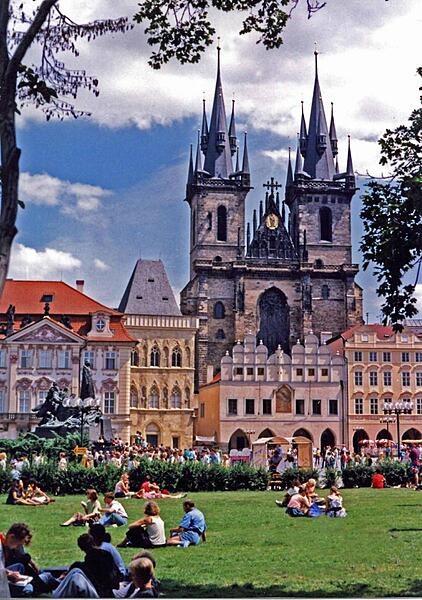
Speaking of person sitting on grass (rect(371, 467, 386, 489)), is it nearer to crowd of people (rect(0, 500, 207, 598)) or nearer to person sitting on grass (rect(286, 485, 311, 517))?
person sitting on grass (rect(286, 485, 311, 517))

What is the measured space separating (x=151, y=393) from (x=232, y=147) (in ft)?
83.5

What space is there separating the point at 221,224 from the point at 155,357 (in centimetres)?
1658

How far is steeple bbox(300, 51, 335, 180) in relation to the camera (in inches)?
2817

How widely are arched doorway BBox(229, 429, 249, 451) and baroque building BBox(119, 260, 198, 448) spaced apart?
252 centimetres

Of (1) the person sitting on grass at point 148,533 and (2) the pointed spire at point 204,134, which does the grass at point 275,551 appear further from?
(2) the pointed spire at point 204,134

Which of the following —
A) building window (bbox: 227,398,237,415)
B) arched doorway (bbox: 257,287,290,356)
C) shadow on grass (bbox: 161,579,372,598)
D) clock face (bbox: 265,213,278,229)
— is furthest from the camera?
clock face (bbox: 265,213,278,229)

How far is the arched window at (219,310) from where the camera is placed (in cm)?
6397

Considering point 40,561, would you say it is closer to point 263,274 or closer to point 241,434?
point 241,434

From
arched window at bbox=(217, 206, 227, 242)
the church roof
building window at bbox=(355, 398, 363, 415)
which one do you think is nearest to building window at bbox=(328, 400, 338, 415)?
building window at bbox=(355, 398, 363, 415)

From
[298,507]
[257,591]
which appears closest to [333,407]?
[298,507]

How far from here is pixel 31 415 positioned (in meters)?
45.6

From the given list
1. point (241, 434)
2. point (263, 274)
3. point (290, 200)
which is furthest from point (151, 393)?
point (290, 200)

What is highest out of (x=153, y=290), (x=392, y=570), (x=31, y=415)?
(x=153, y=290)

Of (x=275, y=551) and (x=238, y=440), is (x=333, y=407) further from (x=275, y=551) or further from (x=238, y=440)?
Result: (x=275, y=551)
